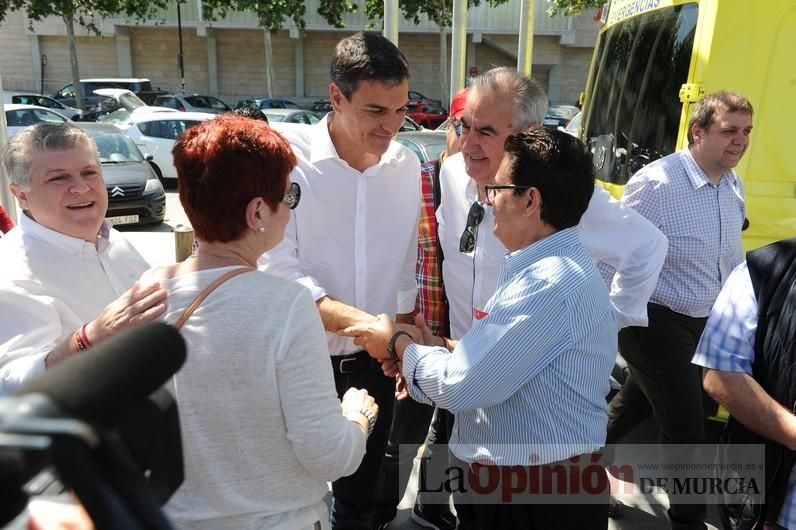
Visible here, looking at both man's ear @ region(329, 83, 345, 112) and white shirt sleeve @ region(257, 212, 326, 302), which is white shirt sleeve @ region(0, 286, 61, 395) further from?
man's ear @ region(329, 83, 345, 112)

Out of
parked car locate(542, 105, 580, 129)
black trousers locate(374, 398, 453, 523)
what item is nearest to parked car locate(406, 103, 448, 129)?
parked car locate(542, 105, 580, 129)

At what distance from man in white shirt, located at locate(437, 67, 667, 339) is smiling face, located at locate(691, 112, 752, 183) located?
0.86 meters

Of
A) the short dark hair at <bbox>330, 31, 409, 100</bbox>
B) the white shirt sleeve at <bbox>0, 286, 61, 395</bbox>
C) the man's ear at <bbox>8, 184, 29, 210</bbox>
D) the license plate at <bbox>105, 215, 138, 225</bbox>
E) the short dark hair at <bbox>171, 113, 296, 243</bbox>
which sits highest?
the short dark hair at <bbox>330, 31, 409, 100</bbox>

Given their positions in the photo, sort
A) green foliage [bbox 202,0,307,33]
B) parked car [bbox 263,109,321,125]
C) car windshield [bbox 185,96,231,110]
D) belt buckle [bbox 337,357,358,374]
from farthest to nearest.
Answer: green foliage [bbox 202,0,307,33]
car windshield [bbox 185,96,231,110]
parked car [bbox 263,109,321,125]
belt buckle [bbox 337,357,358,374]

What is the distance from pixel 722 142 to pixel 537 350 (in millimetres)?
1964

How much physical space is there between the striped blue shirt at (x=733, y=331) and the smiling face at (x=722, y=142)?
4.58 ft

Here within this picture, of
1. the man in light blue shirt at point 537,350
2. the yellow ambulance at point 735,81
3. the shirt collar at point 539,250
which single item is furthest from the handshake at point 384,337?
the yellow ambulance at point 735,81

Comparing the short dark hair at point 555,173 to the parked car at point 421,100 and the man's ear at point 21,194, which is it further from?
the parked car at point 421,100

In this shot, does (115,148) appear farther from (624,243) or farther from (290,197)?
(290,197)

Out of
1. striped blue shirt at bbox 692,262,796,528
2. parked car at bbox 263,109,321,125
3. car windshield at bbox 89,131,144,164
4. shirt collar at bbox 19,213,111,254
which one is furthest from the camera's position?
parked car at bbox 263,109,321,125

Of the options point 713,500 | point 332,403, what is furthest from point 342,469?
point 713,500

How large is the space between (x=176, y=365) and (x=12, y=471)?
0.19m

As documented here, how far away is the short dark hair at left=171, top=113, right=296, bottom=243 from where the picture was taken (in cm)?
145

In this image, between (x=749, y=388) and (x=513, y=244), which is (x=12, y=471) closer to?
(x=513, y=244)
